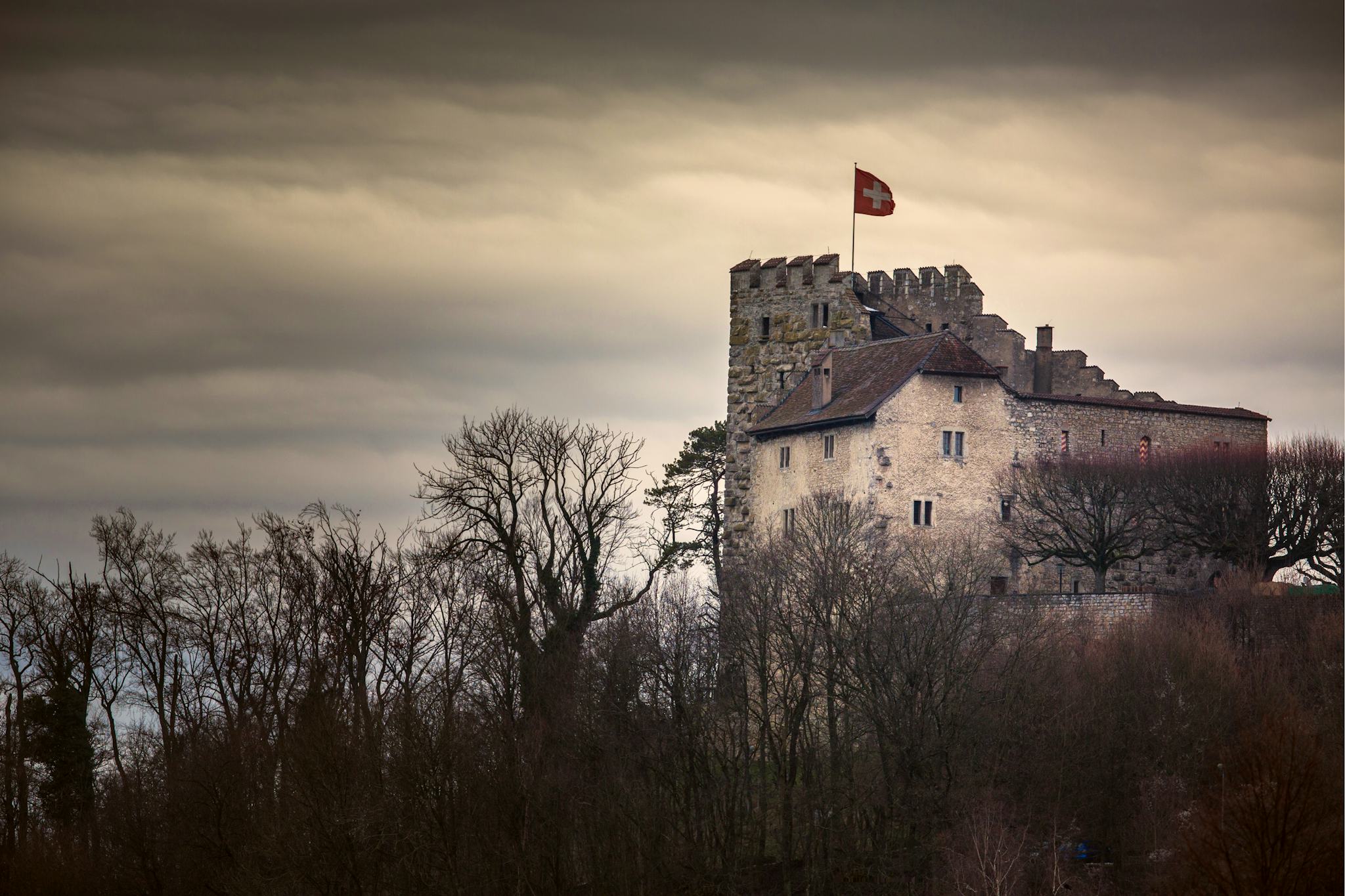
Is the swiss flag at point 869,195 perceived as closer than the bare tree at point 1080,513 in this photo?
No

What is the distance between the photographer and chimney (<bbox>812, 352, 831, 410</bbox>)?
222 ft

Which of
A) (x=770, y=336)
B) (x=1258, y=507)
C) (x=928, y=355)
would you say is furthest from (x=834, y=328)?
(x=1258, y=507)

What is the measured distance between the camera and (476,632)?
6197 centimetres

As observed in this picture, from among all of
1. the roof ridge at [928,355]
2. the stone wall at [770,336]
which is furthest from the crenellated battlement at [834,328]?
the roof ridge at [928,355]

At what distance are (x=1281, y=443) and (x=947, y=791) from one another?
19.9 m

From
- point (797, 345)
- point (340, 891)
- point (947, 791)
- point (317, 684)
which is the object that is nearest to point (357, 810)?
point (340, 891)

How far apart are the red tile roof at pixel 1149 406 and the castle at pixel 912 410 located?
7cm

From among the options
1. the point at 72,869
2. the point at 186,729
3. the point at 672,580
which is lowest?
the point at 72,869

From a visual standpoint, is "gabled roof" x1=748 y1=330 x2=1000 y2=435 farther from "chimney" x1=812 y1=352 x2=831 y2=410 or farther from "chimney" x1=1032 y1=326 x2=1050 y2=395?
"chimney" x1=1032 y1=326 x2=1050 y2=395

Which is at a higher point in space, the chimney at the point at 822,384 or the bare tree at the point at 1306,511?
the chimney at the point at 822,384

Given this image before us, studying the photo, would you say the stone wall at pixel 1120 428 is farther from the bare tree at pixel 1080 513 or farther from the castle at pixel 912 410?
the bare tree at pixel 1080 513

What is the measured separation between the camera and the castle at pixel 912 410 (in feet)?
211

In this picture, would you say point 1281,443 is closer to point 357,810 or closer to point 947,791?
point 947,791

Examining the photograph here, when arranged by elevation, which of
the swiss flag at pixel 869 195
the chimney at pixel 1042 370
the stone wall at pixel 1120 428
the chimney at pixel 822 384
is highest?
the swiss flag at pixel 869 195
